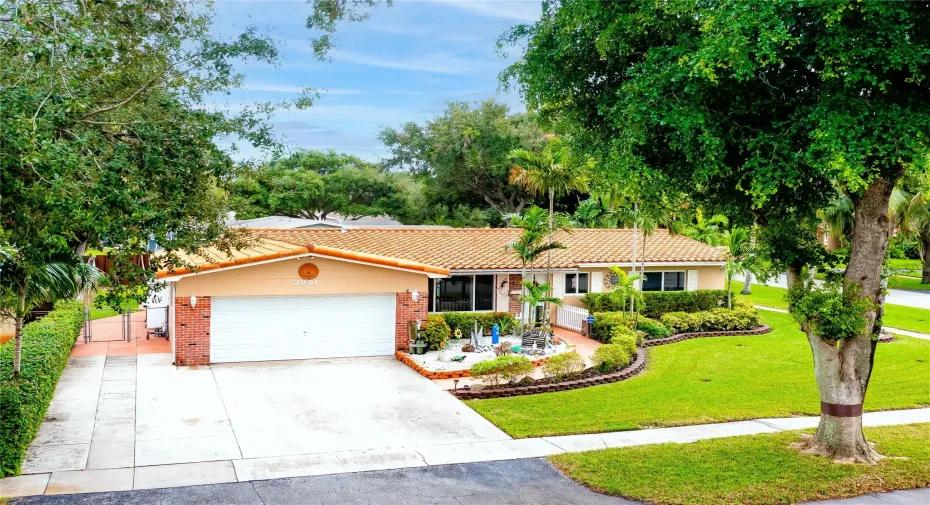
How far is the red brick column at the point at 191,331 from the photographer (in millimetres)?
19641

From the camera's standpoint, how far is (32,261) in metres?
9.56

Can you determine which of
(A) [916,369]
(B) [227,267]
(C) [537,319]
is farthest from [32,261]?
(A) [916,369]

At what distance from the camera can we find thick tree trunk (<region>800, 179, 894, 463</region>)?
492 inches

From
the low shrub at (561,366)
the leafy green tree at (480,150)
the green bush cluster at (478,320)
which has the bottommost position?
the low shrub at (561,366)

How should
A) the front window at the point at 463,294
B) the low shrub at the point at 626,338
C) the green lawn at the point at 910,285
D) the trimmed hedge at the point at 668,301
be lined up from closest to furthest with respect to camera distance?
the low shrub at the point at 626,338, the front window at the point at 463,294, the trimmed hedge at the point at 668,301, the green lawn at the point at 910,285

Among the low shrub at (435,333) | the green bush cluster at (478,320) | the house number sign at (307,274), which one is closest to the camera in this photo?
the house number sign at (307,274)

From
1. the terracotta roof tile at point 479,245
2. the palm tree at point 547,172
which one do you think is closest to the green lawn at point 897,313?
the terracotta roof tile at point 479,245

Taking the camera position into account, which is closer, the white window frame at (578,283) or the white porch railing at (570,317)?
the white porch railing at (570,317)

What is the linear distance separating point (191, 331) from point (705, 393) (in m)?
12.6

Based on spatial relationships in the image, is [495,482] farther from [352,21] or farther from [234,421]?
[352,21]

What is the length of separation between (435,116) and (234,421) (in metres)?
45.2

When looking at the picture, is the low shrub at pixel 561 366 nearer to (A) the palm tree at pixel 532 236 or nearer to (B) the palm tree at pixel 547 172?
(A) the palm tree at pixel 532 236

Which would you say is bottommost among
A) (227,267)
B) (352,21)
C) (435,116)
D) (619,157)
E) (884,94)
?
(227,267)

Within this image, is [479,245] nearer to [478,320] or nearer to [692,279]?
[478,320]
